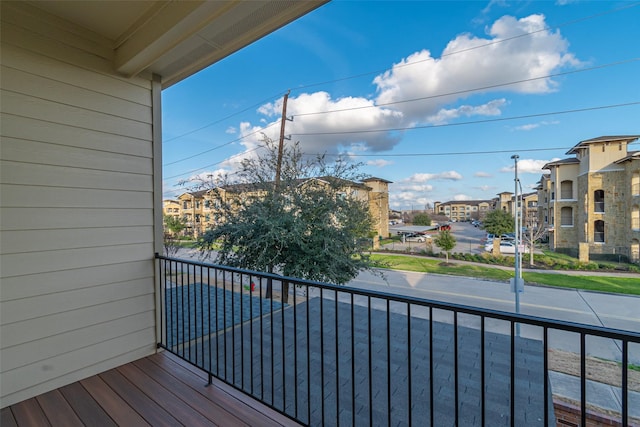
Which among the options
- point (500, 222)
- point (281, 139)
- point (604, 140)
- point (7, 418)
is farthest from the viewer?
point (500, 222)

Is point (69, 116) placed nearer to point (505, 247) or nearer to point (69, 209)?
point (69, 209)

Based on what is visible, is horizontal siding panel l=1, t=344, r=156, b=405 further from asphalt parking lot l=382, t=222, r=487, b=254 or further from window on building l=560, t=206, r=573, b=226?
asphalt parking lot l=382, t=222, r=487, b=254

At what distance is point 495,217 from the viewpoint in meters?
15.3

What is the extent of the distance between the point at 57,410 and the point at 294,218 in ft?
12.8

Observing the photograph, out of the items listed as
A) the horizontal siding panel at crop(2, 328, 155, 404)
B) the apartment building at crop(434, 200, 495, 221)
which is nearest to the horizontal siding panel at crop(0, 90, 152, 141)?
the horizontal siding panel at crop(2, 328, 155, 404)

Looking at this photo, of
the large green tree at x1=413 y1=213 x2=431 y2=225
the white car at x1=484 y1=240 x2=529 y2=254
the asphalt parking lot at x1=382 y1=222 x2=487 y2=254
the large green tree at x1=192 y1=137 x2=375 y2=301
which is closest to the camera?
the large green tree at x1=192 y1=137 x2=375 y2=301

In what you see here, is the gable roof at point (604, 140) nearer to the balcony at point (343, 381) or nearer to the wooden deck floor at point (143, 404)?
the balcony at point (343, 381)

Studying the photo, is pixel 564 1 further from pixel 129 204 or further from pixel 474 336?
pixel 129 204

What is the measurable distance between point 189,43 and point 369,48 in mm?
8545

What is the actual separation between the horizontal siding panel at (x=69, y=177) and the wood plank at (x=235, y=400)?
1.40m

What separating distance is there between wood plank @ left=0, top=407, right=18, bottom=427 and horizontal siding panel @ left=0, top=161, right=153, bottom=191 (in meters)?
1.33

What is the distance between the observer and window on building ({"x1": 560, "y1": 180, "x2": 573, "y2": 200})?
33.6ft

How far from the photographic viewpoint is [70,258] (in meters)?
1.82

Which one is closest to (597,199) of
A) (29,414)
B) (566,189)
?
(566,189)
